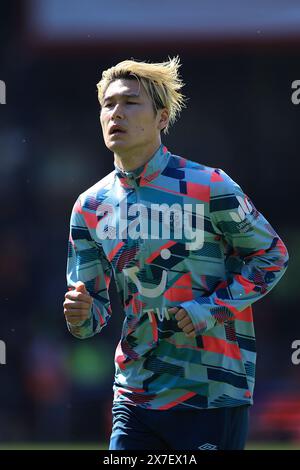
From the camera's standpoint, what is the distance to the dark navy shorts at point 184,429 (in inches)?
107

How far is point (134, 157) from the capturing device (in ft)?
9.49

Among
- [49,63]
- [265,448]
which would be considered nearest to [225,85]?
[49,63]

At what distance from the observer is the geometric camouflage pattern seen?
2.74m

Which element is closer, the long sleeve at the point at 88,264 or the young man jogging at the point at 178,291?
the young man jogging at the point at 178,291

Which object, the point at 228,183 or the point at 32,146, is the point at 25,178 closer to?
the point at 32,146

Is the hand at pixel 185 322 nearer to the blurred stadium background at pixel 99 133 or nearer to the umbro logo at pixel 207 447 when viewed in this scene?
the umbro logo at pixel 207 447

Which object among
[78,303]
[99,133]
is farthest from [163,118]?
[99,133]

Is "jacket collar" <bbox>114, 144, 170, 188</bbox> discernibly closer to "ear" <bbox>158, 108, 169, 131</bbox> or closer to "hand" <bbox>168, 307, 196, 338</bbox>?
"ear" <bbox>158, 108, 169, 131</bbox>

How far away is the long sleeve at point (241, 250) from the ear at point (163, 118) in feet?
0.91

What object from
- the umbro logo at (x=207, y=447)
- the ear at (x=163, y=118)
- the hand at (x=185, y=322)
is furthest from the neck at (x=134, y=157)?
the umbro logo at (x=207, y=447)

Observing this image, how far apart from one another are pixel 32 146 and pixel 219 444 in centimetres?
366
